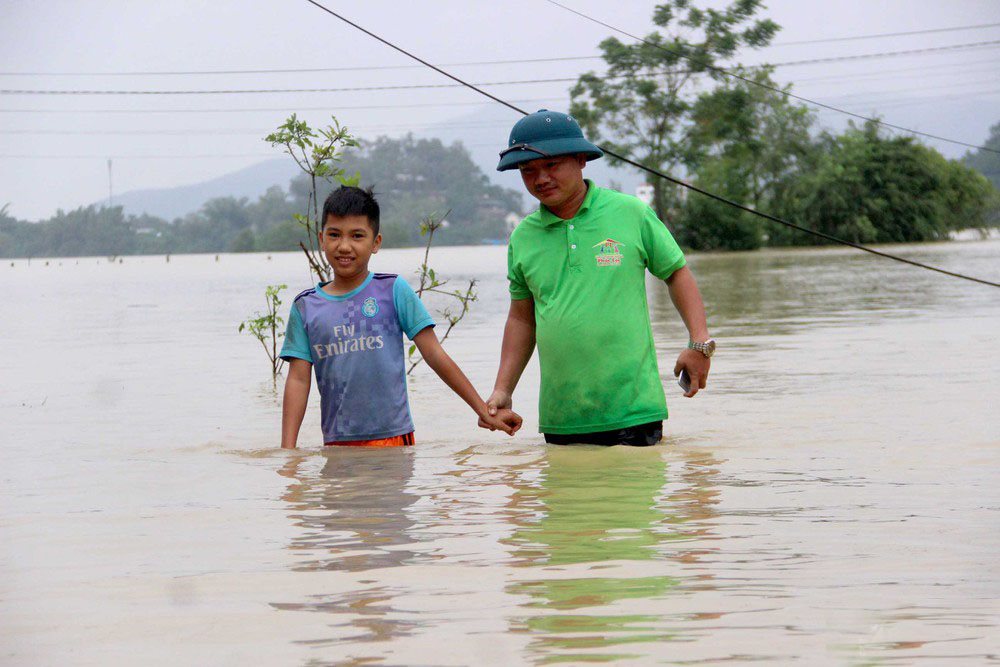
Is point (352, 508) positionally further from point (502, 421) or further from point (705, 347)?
point (705, 347)

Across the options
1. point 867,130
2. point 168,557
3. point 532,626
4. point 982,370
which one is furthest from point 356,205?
point 867,130

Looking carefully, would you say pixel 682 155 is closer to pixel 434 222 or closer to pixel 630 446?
pixel 434 222

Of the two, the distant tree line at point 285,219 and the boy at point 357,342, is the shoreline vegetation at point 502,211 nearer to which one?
the distant tree line at point 285,219

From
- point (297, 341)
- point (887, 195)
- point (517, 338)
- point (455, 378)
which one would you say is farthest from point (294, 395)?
point (887, 195)

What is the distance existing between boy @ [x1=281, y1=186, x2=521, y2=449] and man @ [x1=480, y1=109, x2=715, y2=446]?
1.26 ft

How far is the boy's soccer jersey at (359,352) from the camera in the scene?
5355 mm

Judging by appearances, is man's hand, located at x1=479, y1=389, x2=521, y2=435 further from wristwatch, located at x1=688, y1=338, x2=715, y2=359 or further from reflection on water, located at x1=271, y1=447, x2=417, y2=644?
wristwatch, located at x1=688, y1=338, x2=715, y2=359

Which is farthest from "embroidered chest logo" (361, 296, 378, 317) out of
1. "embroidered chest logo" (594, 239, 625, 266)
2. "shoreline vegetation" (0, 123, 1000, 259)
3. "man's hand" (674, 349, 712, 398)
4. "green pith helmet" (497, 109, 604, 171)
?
"shoreline vegetation" (0, 123, 1000, 259)

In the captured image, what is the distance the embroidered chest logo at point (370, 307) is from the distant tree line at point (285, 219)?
95.5 metres

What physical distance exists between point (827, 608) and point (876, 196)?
63.8 metres

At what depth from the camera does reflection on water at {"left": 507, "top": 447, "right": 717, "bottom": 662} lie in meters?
3.17

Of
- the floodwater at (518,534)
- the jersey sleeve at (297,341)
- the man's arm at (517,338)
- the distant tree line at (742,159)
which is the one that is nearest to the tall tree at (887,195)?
the distant tree line at (742,159)

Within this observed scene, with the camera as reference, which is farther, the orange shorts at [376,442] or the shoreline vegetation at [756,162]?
the shoreline vegetation at [756,162]

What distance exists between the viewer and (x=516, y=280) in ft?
18.1
